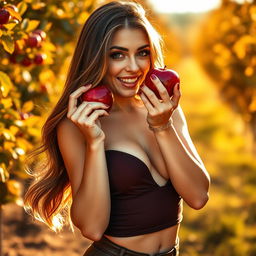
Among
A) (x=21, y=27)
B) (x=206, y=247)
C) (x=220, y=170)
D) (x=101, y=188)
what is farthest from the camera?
(x=220, y=170)

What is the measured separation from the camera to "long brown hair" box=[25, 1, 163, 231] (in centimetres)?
246

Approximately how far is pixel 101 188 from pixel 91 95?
0.39 m

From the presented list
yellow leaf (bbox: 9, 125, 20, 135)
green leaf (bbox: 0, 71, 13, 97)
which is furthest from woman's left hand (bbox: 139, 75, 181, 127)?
yellow leaf (bbox: 9, 125, 20, 135)

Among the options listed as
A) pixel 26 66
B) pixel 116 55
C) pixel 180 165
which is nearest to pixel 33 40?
pixel 26 66

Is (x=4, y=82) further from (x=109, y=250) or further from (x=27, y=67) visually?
(x=27, y=67)

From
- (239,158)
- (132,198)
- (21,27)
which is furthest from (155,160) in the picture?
(239,158)

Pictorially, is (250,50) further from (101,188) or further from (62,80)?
(101,188)

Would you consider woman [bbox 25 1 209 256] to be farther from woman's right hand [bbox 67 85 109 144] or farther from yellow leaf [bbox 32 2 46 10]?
yellow leaf [bbox 32 2 46 10]

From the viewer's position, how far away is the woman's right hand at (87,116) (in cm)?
225

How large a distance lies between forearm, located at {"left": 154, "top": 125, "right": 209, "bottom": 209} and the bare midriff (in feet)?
0.59

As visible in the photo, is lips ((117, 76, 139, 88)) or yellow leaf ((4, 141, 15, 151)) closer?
lips ((117, 76, 139, 88))

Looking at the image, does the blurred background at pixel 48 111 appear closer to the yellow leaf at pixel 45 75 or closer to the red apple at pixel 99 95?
the yellow leaf at pixel 45 75

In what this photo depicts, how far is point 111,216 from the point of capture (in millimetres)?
2436

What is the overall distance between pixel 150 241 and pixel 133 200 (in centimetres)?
18
